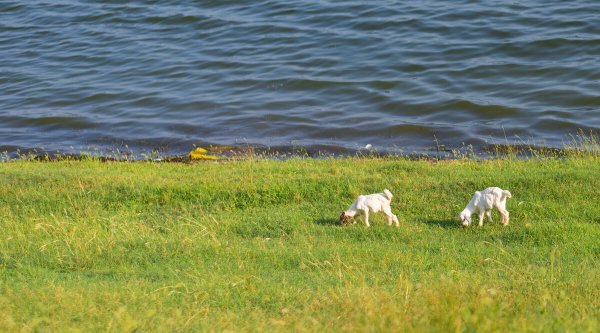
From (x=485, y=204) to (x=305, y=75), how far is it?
13.8 m

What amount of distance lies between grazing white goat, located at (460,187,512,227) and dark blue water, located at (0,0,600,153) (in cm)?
798

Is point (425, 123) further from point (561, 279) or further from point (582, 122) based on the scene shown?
point (561, 279)

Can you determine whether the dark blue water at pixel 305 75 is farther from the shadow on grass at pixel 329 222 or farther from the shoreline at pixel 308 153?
the shadow on grass at pixel 329 222

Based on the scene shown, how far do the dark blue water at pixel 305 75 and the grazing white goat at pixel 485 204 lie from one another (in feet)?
26.2

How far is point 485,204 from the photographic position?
9406 millimetres

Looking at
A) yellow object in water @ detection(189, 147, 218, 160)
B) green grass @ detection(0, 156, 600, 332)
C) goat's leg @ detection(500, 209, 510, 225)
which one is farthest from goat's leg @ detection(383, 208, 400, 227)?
yellow object in water @ detection(189, 147, 218, 160)

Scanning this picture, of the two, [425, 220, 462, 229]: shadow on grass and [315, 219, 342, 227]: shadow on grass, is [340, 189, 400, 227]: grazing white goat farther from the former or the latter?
[425, 220, 462, 229]: shadow on grass

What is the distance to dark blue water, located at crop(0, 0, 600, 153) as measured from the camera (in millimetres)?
18984

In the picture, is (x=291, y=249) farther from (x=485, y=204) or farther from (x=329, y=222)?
(x=485, y=204)

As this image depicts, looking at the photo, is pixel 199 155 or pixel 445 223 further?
pixel 199 155

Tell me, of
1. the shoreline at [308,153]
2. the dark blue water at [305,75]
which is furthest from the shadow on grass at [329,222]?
the dark blue water at [305,75]

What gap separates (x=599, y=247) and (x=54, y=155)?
1214 centimetres

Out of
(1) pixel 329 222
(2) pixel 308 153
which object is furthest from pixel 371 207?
(2) pixel 308 153

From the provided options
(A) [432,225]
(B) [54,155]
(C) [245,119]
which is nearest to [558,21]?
(C) [245,119]
